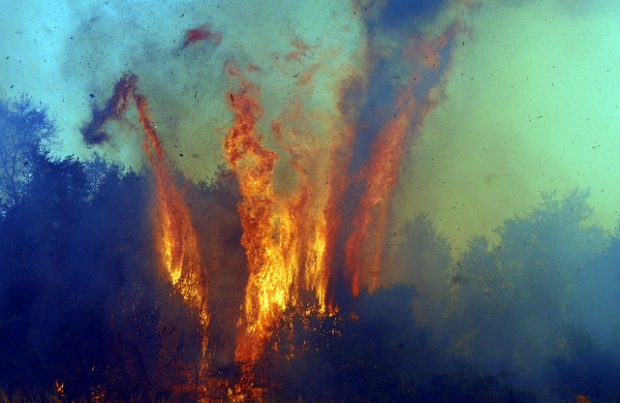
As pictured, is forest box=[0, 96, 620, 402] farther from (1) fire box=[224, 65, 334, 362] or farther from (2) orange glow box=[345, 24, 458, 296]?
(2) orange glow box=[345, 24, 458, 296]

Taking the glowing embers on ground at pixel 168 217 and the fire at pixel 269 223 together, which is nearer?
the glowing embers on ground at pixel 168 217

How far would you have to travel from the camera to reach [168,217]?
14.5 meters

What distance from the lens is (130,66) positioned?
14.1 m

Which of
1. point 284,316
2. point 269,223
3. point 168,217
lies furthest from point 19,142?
point 284,316

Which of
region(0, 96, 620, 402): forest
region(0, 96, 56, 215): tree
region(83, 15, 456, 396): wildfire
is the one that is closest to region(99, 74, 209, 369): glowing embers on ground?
region(83, 15, 456, 396): wildfire

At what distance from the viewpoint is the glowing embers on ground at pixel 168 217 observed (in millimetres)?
13883

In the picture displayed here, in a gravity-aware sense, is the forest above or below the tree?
below

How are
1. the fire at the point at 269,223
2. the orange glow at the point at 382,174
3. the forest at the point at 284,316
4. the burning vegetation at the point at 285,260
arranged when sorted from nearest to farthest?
the forest at the point at 284,316 < the burning vegetation at the point at 285,260 < the fire at the point at 269,223 < the orange glow at the point at 382,174

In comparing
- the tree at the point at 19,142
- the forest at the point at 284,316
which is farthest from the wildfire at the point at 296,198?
the tree at the point at 19,142

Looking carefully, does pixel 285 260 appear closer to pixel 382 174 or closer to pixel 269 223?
pixel 269 223

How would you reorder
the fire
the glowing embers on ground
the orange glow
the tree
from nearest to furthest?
the glowing embers on ground
the fire
the orange glow
the tree

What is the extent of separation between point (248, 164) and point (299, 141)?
157 centimetres

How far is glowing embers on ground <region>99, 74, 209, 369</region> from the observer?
1388cm

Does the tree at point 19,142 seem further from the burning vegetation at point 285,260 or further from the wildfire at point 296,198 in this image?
the wildfire at point 296,198
